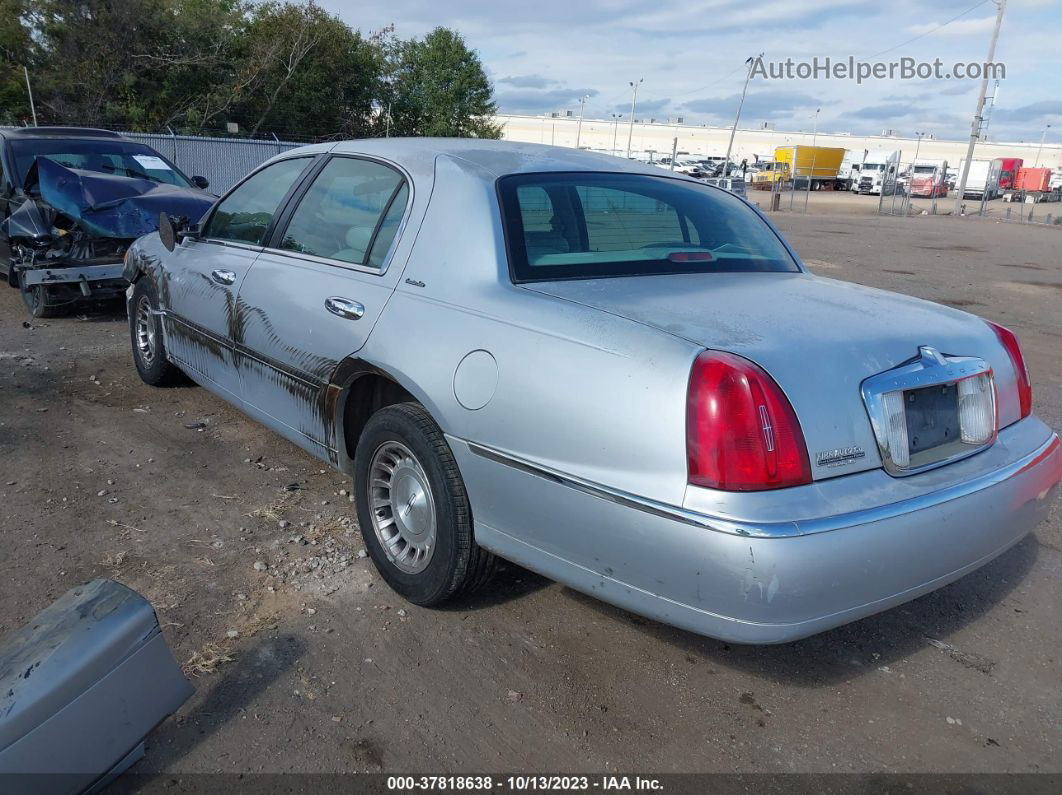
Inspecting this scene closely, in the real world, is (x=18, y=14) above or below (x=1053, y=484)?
above

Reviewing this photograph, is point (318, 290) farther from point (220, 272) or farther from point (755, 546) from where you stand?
point (755, 546)

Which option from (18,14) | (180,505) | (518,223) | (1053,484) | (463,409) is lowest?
(180,505)

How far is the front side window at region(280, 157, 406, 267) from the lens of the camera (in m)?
3.42

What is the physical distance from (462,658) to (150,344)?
3713 mm

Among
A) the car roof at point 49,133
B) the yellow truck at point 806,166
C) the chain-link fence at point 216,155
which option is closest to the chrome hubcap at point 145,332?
the car roof at point 49,133

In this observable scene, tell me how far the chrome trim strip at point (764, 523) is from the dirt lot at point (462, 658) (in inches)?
29.0

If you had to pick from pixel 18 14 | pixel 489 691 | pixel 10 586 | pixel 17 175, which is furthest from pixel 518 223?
pixel 18 14

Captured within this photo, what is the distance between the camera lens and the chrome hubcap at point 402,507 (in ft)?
10.0

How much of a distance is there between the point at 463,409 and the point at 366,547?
1.00m

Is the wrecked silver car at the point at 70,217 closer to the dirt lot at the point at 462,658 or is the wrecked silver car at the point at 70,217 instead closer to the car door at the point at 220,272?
the car door at the point at 220,272

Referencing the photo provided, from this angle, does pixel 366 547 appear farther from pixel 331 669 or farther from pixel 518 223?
pixel 518 223

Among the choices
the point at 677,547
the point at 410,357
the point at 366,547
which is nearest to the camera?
the point at 677,547

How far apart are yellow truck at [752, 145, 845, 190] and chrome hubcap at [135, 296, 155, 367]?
2141 inches

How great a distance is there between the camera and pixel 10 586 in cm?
318
